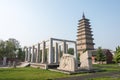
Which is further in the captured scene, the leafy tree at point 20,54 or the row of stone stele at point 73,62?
the leafy tree at point 20,54

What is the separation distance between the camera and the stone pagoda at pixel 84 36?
228ft

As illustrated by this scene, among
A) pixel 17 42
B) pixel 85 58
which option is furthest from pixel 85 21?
pixel 85 58

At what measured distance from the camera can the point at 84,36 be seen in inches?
2766

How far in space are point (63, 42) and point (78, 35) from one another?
35356 mm

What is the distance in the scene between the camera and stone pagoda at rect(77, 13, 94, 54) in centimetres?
6957

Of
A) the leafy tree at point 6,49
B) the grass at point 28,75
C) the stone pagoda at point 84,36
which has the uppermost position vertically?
the stone pagoda at point 84,36

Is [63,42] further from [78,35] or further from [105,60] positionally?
[78,35]

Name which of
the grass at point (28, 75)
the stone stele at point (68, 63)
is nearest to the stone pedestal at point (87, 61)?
the stone stele at point (68, 63)

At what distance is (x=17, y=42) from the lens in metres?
70.9

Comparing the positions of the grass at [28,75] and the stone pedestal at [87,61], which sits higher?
the stone pedestal at [87,61]

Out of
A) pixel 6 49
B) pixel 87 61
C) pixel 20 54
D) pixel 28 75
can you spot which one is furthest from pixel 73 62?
pixel 20 54

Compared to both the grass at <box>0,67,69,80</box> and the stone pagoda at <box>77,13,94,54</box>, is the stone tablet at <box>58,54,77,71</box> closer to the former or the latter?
the grass at <box>0,67,69,80</box>

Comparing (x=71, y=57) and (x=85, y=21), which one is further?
(x=85, y=21)

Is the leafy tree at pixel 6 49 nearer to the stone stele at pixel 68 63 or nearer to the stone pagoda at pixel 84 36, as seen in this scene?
the stone pagoda at pixel 84 36
